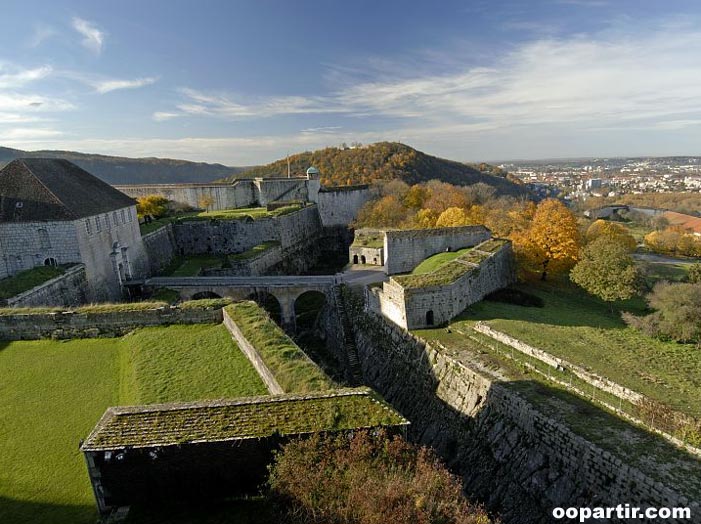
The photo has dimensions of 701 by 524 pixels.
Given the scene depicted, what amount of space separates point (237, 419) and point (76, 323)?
828cm

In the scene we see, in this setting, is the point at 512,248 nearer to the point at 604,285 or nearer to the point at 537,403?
the point at 604,285

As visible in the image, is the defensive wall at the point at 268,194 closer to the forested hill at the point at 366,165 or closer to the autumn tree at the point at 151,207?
the autumn tree at the point at 151,207

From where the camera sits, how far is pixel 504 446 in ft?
39.9

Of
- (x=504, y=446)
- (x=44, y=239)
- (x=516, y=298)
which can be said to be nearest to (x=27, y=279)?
(x=44, y=239)

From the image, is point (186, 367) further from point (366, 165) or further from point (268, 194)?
point (366, 165)

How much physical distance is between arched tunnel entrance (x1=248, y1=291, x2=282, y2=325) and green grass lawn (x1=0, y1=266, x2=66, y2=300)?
9522mm

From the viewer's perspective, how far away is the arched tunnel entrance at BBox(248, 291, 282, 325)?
25000 millimetres

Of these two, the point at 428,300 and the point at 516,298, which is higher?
the point at 428,300

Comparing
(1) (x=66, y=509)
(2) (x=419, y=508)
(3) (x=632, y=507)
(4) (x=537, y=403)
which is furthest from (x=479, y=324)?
(1) (x=66, y=509)

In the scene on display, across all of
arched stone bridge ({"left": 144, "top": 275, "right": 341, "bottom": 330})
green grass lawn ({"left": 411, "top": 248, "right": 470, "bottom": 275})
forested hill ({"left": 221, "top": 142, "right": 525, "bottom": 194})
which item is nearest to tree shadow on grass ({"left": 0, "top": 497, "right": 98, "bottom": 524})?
arched stone bridge ({"left": 144, "top": 275, "right": 341, "bottom": 330})

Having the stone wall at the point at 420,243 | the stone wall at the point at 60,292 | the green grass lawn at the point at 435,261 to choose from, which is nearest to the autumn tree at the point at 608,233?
the stone wall at the point at 420,243

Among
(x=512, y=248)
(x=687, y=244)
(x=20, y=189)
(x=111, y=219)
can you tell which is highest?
(x=20, y=189)

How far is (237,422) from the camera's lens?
268 inches

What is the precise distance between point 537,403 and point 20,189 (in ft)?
79.1
